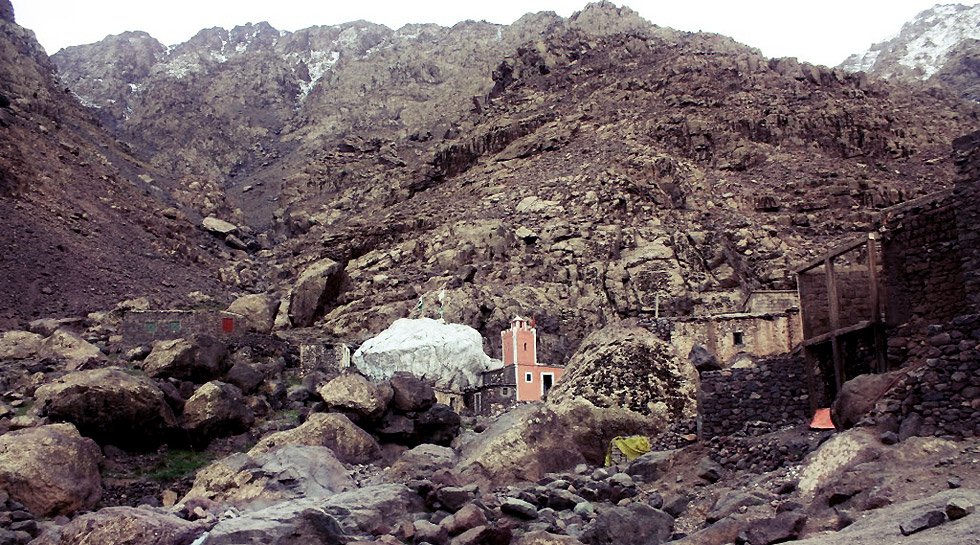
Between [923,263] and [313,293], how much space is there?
29819mm

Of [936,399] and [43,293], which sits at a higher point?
[43,293]

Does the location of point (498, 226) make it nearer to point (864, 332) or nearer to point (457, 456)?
point (457, 456)

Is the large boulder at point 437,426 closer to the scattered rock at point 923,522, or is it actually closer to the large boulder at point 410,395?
the large boulder at point 410,395

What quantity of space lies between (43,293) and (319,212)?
84.9 ft

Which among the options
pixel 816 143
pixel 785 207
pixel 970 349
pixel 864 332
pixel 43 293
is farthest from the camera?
pixel 816 143

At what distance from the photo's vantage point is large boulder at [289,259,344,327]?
3662cm

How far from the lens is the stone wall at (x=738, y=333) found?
693 inches

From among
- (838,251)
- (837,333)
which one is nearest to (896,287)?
(837,333)

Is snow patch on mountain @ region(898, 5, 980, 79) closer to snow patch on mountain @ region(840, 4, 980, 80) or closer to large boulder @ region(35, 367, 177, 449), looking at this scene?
snow patch on mountain @ region(840, 4, 980, 80)

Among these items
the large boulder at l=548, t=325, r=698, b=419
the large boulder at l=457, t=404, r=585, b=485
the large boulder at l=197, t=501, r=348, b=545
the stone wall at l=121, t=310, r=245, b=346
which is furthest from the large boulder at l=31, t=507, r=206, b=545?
the stone wall at l=121, t=310, r=245, b=346

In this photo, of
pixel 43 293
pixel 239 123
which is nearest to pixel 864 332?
pixel 43 293

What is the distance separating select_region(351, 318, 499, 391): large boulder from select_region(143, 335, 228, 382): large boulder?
5680mm

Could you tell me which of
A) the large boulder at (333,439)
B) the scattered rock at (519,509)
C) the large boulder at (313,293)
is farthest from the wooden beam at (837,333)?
the large boulder at (313,293)

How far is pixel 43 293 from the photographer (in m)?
37.7
